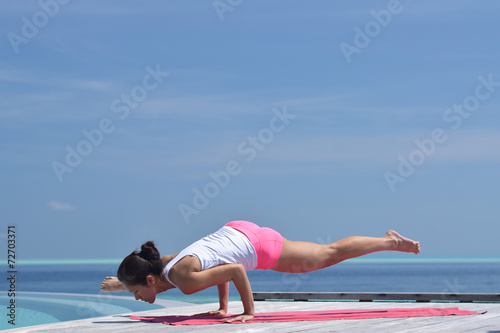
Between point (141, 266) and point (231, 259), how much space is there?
0.73m

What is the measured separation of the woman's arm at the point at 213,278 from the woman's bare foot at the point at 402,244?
140cm

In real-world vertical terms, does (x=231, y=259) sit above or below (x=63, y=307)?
below

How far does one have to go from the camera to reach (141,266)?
554 cm

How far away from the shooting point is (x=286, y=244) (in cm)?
573

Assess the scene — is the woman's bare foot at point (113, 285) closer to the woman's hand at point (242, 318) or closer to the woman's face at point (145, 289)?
the woman's face at point (145, 289)

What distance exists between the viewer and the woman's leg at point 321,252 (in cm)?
569

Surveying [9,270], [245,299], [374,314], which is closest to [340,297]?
[374,314]

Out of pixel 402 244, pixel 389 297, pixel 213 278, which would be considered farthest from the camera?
pixel 389 297

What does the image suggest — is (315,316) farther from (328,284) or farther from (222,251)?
(328,284)

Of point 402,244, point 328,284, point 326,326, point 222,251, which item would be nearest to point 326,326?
point 326,326

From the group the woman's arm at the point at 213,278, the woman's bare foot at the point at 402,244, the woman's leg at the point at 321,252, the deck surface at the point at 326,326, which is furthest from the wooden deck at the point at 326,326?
the woman's bare foot at the point at 402,244

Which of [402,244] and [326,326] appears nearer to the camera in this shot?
[326,326]

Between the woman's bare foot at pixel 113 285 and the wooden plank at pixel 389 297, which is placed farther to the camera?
the wooden plank at pixel 389 297

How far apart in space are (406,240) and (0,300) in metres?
12.5
